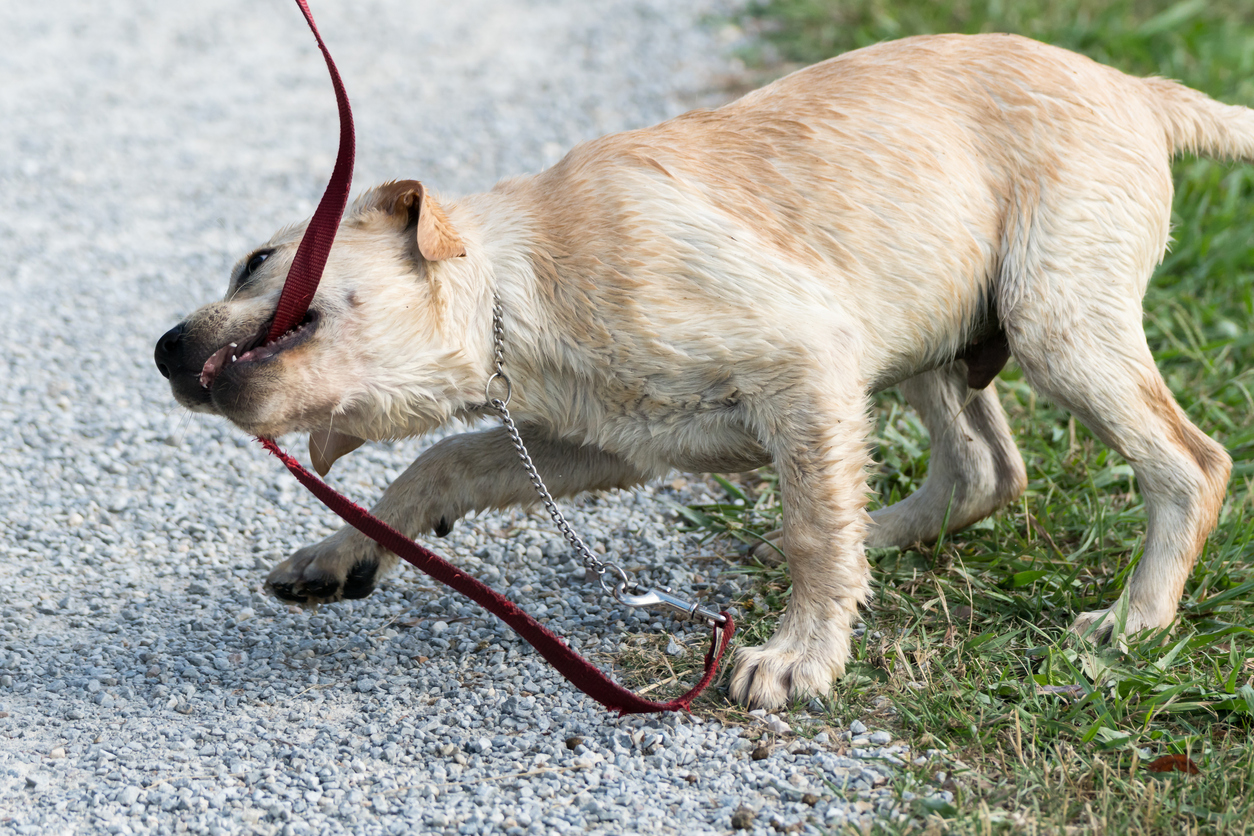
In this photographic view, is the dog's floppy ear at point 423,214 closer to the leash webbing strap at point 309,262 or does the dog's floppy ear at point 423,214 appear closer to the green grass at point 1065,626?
the leash webbing strap at point 309,262

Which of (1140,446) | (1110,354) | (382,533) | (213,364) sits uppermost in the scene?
(213,364)

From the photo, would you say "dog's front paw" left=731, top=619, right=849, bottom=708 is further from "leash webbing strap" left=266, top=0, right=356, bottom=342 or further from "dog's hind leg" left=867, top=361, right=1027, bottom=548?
"leash webbing strap" left=266, top=0, right=356, bottom=342

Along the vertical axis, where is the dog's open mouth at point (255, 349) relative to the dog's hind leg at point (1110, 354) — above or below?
above

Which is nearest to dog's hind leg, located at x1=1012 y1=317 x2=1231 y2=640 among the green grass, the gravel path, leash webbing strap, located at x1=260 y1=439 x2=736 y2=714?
the green grass

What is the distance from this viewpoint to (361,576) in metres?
3.87

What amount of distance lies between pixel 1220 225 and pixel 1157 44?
2.62 m

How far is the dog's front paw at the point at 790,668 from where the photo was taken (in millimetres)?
3373

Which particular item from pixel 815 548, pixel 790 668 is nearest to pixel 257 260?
pixel 815 548

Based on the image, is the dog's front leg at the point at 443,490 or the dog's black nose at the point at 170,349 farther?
the dog's front leg at the point at 443,490

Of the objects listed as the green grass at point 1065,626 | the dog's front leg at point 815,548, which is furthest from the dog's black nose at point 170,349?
the green grass at point 1065,626

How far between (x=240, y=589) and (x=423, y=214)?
5.72 feet

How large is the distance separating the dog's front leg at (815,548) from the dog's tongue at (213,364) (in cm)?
149

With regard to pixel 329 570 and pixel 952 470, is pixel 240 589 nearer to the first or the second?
pixel 329 570

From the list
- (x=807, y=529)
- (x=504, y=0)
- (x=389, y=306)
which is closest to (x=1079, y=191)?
(x=807, y=529)
